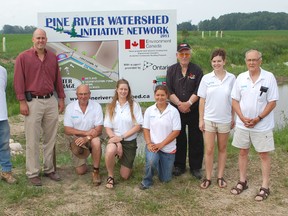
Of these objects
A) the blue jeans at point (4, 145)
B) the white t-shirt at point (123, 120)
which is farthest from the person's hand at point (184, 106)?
the blue jeans at point (4, 145)

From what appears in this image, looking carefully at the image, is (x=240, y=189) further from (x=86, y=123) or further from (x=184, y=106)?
(x=86, y=123)

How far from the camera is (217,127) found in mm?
5219

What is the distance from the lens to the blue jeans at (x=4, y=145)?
5270 millimetres

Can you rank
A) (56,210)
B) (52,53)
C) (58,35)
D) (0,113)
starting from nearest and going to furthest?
(56,210)
(0,113)
(52,53)
(58,35)

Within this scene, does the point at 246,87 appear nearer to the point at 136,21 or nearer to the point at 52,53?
the point at 136,21

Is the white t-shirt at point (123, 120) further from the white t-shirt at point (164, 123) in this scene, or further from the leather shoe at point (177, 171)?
the leather shoe at point (177, 171)

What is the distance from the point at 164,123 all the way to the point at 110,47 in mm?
1603

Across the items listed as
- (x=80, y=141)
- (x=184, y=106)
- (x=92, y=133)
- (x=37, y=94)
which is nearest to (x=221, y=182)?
(x=184, y=106)

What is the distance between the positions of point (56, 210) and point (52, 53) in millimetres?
2192

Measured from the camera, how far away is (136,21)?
6.05 meters

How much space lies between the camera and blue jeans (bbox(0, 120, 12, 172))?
527cm

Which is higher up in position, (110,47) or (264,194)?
(110,47)

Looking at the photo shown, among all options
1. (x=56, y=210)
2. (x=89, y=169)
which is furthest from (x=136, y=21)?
(x=56, y=210)

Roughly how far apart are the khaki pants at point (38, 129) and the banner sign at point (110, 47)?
0.66 metres
